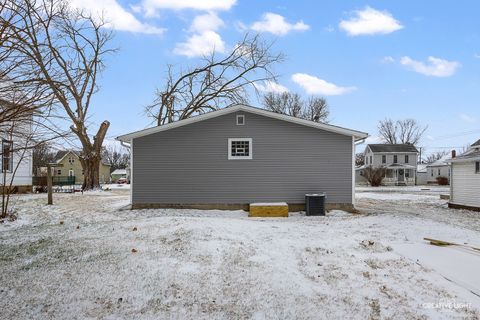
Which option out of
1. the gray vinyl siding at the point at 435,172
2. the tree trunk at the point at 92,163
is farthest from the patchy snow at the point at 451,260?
the gray vinyl siding at the point at 435,172

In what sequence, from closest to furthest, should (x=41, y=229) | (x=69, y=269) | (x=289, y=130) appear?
(x=69, y=269) → (x=41, y=229) → (x=289, y=130)

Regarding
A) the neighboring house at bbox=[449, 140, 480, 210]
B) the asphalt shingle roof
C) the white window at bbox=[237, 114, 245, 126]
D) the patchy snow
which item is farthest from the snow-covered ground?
the asphalt shingle roof

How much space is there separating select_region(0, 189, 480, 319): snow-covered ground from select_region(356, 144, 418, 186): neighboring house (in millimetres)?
42202

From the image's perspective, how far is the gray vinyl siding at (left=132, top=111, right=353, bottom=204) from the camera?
508 inches

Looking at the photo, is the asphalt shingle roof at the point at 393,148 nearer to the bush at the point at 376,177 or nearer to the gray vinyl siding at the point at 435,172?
the gray vinyl siding at the point at 435,172

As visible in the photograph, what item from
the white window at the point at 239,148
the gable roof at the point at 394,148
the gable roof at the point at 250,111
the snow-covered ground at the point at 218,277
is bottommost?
the snow-covered ground at the point at 218,277

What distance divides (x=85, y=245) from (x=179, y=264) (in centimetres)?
217

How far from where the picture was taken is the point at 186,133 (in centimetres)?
1323

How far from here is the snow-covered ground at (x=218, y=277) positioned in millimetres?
3955

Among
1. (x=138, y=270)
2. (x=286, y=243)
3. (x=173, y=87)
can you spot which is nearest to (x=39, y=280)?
(x=138, y=270)

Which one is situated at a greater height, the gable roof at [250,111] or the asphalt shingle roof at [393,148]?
the asphalt shingle roof at [393,148]

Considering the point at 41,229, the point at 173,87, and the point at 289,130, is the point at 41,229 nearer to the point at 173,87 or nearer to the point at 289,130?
the point at 289,130

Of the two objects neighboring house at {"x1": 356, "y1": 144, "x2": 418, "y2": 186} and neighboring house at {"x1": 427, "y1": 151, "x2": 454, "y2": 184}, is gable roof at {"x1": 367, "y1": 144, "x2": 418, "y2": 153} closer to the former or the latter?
neighboring house at {"x1": 356, "y1": 144, "x2": 418, "y2": 186}

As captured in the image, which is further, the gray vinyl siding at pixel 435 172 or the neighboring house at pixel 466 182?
the gray vinyl siding at pixel 435 172
